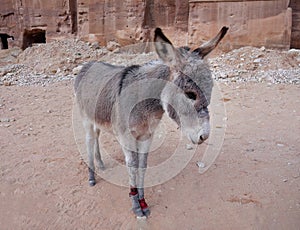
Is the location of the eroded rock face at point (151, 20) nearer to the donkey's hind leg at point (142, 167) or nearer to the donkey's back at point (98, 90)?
the donkey's back at point (98, 90)

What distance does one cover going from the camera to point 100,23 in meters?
12.4

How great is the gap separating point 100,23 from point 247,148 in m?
10.3

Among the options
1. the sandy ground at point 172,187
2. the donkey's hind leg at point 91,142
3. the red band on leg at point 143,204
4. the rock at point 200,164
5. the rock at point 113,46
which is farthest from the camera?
the rock at point 113,46

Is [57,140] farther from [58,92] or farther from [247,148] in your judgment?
[58,92]

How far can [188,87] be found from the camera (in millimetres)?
2033

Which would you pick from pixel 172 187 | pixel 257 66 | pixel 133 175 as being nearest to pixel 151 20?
pixel 257 66

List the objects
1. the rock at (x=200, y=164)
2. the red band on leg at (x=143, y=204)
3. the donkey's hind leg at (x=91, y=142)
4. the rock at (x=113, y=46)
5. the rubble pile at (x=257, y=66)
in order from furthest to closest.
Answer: the rock at (x=113, y=46)
the rubble pile at (x=257, y=66)
the rock at (x=200, y=164)
the donkey's hind leg at (x=91, y=142)
the red band on leg at (x=143, y=204)

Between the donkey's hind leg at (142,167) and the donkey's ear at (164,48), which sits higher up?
the donkey's ear at (164,48)

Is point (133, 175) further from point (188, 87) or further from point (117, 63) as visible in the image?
point (117, 63)

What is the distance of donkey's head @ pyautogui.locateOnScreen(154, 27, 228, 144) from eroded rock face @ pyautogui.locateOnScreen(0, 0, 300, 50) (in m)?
8.42

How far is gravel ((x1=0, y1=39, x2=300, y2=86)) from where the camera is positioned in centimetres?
808

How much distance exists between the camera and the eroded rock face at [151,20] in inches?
384

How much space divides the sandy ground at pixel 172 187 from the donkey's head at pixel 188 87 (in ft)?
3.30

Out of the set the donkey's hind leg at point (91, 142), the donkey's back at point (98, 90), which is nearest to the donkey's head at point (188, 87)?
the donkey's back at point (98, 90)
